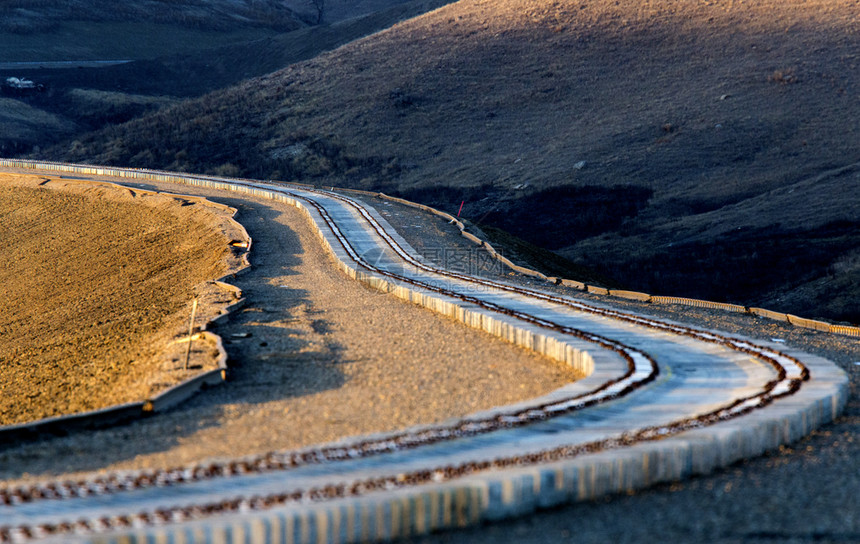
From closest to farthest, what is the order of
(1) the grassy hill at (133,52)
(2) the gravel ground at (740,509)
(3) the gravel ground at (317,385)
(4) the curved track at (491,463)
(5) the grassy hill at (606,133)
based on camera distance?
(4) the curved track at (491,463) < (2) the gravel ground at (740,509) < (3) the gravel ground at (317,385) < (5) the grassy hill at (606,133) < (1) the grassy hill at (133,52)

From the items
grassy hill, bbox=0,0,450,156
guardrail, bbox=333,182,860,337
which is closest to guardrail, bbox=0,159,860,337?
guardrail, bbox=333,182,860,337

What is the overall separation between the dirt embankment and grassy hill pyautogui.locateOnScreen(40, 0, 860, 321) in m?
14.6

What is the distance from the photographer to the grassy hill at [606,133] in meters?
35.3

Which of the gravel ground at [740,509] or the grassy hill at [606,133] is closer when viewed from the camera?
the gravel ground at [740,509]

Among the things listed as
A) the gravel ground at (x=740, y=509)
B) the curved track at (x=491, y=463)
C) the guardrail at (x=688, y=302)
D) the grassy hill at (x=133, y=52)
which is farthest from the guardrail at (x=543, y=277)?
the grassy hill at (x=133, y=52)

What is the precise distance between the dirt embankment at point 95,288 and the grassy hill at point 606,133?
1464 cm

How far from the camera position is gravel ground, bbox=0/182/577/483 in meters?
8.77

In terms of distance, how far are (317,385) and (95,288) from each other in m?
17.8

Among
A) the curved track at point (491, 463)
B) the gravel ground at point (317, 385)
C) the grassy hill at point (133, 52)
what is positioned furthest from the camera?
the grassy hill at point (133, 52)

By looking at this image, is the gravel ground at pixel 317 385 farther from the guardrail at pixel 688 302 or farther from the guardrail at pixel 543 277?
the guardrail at pixel 543 277

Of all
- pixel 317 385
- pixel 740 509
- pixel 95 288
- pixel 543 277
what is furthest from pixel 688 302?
A: pixel 95 288

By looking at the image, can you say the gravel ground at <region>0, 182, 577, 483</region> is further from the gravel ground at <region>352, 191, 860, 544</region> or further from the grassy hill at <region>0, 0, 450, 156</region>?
the grassy hill at <region>0, 0, 450, 156</region>

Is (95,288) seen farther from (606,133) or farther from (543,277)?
(606,133)

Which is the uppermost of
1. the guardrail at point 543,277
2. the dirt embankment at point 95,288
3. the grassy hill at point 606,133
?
the grassy hill at point 606,133
